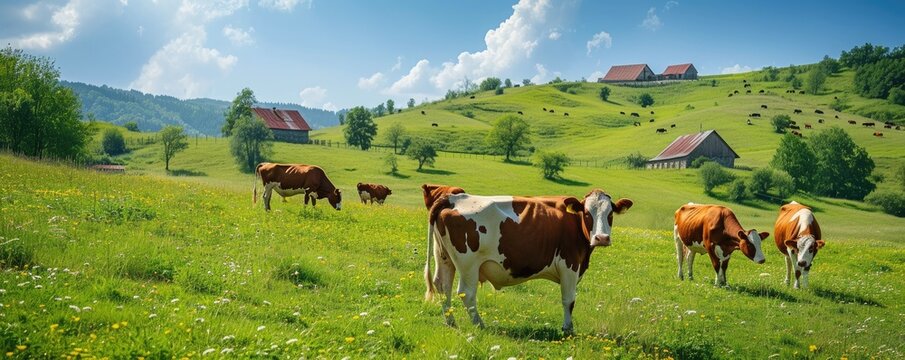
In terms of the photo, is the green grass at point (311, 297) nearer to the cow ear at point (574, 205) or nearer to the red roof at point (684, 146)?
the cow ear at point (574, 205)

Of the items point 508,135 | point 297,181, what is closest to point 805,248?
point 297,181

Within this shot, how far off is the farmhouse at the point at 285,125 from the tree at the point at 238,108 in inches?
234

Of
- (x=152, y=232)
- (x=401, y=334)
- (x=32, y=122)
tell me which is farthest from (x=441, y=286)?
(x=32, y=122)

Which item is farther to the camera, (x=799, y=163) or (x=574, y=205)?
(x=799, y=163)

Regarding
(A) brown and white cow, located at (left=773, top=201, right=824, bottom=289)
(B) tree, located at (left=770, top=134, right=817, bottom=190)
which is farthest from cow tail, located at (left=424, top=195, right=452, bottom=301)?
(B) tree, located at (left=770, top=134, right=817, bottom=190)

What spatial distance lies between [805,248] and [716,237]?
2.67 m

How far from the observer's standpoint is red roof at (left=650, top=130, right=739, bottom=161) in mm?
93162

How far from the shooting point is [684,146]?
316 ft

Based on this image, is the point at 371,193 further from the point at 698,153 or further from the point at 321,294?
the point at 698,153

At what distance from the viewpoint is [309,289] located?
375 inches

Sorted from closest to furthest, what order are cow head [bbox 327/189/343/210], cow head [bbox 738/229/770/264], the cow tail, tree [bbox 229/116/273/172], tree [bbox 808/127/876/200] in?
the cow tail
cow head [bbox 738/229/770/264]
cow head [bbox 327/189/343/210]
tree [bbox 229/116/273/172]
tree [bbox 808/127/876/200]

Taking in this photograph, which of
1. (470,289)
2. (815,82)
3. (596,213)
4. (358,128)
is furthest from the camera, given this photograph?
(815,82)

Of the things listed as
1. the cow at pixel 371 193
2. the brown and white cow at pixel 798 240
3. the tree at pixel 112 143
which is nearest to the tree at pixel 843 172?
the cow at pixel 371 193

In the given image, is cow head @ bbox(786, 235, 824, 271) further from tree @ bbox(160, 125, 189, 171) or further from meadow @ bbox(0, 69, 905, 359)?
tree @ bbox(160, 125, 189, 171)
